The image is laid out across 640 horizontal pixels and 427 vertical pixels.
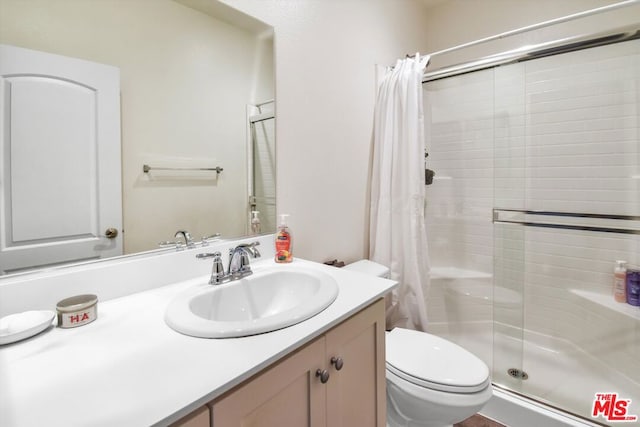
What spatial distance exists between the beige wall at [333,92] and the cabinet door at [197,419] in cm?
90

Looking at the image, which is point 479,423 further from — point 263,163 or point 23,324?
point 23,324

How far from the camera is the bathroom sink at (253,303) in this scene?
27.7 inches

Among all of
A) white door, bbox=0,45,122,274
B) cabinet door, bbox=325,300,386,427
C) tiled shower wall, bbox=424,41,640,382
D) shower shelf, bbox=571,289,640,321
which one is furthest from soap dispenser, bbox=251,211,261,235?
shower shelf, bbox=571,289,640,321

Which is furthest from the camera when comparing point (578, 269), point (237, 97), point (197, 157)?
point (578, 269)

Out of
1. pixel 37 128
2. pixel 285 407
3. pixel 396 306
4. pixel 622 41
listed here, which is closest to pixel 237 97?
pixel 37 128

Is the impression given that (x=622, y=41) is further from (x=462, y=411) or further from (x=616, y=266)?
(x=462, y=411)

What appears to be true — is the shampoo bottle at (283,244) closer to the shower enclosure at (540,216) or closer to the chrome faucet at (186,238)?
the chrome faucet at (186,238)

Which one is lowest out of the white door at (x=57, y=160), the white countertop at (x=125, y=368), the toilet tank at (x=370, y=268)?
the toilet tank at (x=370, y=268)

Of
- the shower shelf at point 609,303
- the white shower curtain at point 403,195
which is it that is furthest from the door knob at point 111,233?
the shower shelf at point 609,303

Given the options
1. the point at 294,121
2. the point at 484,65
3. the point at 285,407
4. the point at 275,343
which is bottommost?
the point at 285,407

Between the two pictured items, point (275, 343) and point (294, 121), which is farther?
point (294, 121)

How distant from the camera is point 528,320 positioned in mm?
1973

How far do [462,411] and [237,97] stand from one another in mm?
1403

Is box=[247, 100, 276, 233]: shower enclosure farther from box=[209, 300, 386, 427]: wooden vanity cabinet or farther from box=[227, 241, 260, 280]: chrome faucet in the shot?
box=[209, 300, 386, 427]: wooden vanity cabinet
